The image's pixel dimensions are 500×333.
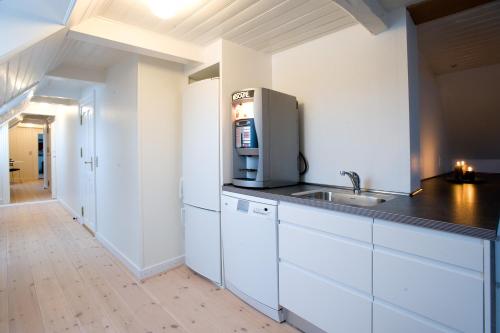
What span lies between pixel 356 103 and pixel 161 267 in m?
2.35

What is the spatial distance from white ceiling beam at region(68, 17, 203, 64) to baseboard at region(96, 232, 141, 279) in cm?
196

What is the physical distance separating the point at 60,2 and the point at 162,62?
130 centimetres

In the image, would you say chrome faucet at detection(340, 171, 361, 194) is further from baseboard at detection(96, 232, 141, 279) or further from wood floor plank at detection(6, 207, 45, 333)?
wood floor plank at detection(6, 207, 45, 333)

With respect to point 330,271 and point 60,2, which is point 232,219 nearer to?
point 330,271

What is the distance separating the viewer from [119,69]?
9.27 ft

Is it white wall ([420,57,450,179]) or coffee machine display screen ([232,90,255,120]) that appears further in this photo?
white wall ([420,57,450,179])

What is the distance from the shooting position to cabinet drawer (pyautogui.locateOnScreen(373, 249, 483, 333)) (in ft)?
3.40

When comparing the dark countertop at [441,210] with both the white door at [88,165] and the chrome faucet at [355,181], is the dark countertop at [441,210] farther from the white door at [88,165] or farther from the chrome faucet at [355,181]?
the white door at [88,165]

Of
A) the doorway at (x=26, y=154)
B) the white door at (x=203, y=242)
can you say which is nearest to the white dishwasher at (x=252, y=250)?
the white door at (x=203, y=242)

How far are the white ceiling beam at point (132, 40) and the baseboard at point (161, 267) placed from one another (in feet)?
6.42

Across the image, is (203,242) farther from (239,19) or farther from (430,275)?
(239,19)

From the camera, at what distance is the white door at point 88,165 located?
3.67m

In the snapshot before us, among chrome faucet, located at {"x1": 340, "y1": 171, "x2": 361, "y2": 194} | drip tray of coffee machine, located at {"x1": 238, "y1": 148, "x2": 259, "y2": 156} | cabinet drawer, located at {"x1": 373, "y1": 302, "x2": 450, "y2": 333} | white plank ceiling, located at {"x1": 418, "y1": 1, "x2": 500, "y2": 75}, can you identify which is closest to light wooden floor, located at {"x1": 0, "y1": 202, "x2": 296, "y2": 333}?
cabinet drawer, located at {"x1": 373, "y1": 302, "x2": 450, "y2": 333}

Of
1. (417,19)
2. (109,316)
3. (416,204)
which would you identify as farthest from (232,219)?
(417,19)
